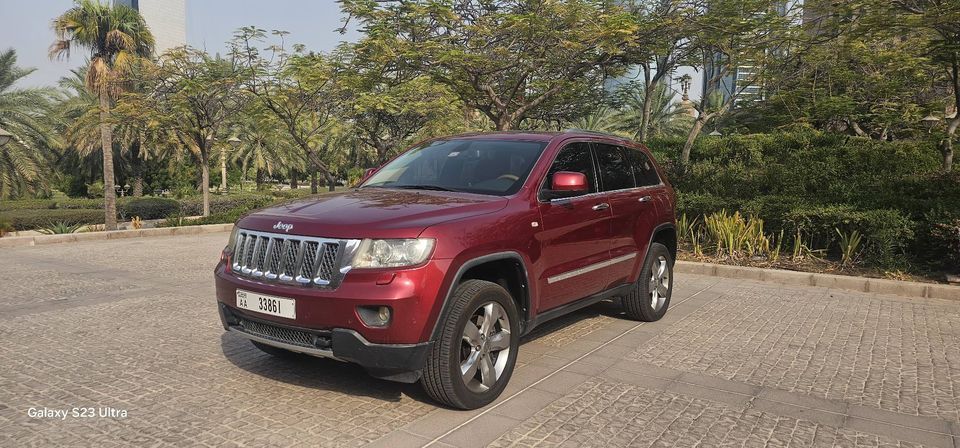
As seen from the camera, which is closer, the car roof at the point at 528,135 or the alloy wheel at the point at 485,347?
the alloy wheel at the point at 485,347

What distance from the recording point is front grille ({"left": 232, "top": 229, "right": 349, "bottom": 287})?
11.7 feet

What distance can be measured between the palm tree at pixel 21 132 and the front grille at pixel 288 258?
25082 millimetres

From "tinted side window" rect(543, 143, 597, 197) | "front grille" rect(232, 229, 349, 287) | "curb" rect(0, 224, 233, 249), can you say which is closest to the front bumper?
"front grille" rect(232, 229, 349, 287)

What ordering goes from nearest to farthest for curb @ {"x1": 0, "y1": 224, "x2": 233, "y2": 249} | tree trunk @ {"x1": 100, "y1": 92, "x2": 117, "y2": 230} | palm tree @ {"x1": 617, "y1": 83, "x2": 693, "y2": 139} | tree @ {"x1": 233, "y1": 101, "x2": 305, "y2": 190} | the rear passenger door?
the rear passenger door → curb @ {"x1": 0, "y1": 224, "x2": 233, "y2": 249} → tree trunk @ {"x1": 100, "y1": 92, "x2": 117, "y2": 230} → palm tree @ {"x1": 617, "y1": 83, "x2": 693, "y2": 139} → tree @ {"x1": 233, "y1": 101, "x2": 305, "y2": 190}

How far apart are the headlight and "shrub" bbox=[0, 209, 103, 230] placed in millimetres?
22512

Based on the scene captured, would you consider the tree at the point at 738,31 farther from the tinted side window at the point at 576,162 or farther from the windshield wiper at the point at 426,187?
the windshield wiper at the point at 426,187

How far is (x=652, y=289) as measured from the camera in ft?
20.8

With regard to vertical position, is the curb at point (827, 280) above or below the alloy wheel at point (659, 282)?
below

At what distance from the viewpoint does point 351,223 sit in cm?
360

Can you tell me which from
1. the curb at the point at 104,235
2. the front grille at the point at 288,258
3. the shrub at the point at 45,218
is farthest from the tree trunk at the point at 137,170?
the front grille at the point at 288,258

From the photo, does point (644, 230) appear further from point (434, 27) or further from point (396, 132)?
point (396, 132)

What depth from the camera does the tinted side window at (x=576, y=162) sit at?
190 inches

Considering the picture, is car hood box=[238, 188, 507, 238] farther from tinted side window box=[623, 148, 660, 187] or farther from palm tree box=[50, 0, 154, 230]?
palm tree box=[50, 0, 154, 230]

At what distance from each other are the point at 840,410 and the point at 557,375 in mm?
1864
